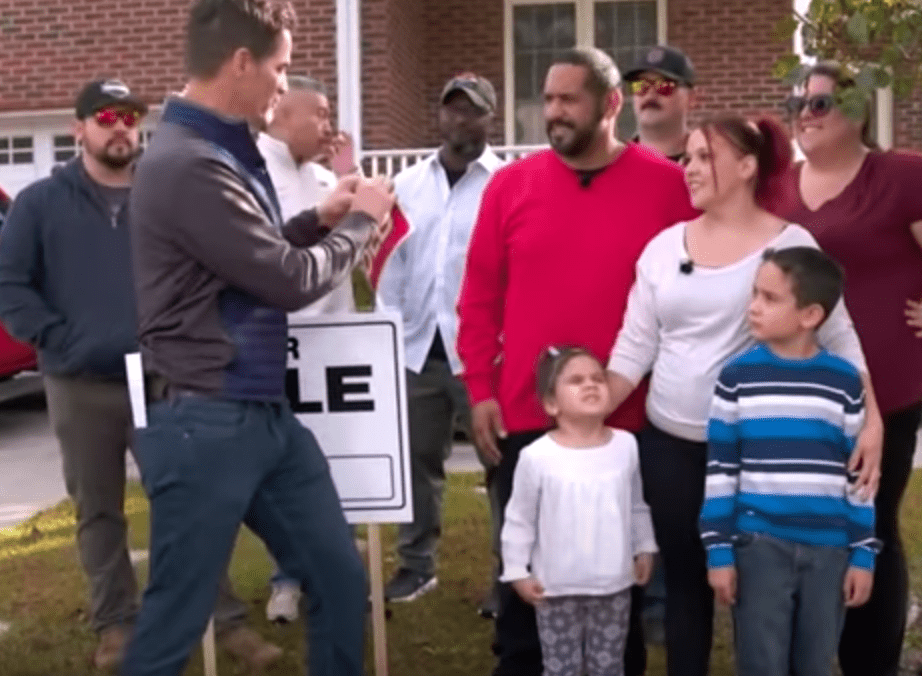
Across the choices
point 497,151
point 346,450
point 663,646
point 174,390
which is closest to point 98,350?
point 346,450

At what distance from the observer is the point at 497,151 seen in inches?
530

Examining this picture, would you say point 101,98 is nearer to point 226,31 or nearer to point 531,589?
point 226,31

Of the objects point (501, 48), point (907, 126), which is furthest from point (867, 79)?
point (501, 48)

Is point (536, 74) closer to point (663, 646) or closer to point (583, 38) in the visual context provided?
point (583, 38)

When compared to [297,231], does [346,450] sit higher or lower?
lower

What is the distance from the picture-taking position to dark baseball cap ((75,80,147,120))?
17.6ft

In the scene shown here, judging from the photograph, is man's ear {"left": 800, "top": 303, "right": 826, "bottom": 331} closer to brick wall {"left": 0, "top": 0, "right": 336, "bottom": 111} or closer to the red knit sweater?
the red knit sweater

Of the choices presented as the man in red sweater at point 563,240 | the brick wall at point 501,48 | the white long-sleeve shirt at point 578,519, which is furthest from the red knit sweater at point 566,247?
the brick wall at point 501,48

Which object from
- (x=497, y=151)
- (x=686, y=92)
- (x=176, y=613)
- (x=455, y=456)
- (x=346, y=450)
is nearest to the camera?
(x=176, y=613)

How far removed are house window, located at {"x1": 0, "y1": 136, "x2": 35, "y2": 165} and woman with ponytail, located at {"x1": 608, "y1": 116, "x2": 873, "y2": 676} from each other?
1302cm

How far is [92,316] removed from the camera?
17.4 feet

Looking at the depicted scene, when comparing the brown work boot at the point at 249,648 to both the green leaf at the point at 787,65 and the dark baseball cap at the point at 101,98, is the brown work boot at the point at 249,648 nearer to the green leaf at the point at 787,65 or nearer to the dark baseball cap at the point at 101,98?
the dark baseball cap at the point at 101,98

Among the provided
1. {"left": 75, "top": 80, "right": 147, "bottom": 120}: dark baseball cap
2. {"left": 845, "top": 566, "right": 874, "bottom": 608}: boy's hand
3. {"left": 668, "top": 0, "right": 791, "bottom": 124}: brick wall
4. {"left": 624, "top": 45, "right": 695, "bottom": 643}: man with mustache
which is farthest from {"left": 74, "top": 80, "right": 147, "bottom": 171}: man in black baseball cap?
{"left": 668, "top": 0, "right": 791, "bottom": 124}: brick wall

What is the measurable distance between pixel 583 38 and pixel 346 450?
11.7m
